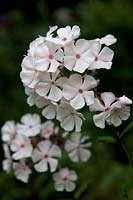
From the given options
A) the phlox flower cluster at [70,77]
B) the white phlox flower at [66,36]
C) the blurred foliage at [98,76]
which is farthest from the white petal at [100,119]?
the blurred foliage at [98,76]

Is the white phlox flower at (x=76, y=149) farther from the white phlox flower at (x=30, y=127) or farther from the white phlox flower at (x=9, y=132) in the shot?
the white phlox flower at (x=9, y=132)

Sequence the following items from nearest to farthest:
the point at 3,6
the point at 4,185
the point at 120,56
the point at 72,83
Result: the point at 72,83
the point at 4,185
the point at 120,56
the point at 3,6

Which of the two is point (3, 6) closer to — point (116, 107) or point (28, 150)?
point (28, 150)

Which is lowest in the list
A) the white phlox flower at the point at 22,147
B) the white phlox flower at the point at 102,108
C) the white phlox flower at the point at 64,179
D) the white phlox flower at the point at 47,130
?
the white phlox flower at the point at 64,179

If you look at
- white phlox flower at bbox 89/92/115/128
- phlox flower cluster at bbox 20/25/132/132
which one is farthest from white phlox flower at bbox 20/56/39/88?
white phlox flower at bbox 89/92/115/128

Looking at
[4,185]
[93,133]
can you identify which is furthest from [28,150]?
[93,133]

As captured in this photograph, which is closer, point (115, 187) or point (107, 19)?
point (115, 187)

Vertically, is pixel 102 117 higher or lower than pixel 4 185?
higher
